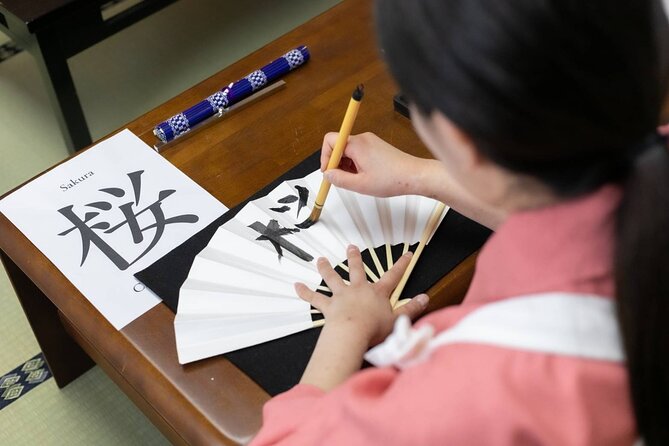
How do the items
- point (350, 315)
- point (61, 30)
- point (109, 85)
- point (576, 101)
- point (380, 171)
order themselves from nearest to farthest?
point (576, 101), point (350, 315), point (380, 171), point (61, 30), point (109, 85)

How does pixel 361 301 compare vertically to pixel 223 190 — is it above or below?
below

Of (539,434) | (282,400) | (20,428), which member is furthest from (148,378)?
(20,428)

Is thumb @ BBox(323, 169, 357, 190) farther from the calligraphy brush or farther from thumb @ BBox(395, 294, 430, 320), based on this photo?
thumb @ BBox(395, 294, 430, 320)

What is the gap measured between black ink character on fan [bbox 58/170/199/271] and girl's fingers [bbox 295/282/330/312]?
19 centimetres

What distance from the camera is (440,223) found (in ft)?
2.97

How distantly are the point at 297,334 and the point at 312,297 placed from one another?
4cm

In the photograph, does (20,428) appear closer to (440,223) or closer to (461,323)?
(440,223)

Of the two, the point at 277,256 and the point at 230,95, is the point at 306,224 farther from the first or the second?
the point at 230,95

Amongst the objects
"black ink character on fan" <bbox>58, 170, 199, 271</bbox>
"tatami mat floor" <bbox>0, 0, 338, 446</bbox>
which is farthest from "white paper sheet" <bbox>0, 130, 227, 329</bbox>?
"tatami mat floor" <bbox>0, 0, 338, 446</bbox>

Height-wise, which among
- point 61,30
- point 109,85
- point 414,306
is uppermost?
point 61,30

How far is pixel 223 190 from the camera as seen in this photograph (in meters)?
0.97

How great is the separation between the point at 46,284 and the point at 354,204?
375 mm

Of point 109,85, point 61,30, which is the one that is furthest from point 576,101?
point 109,85

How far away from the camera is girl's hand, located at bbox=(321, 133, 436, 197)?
0.90 m
